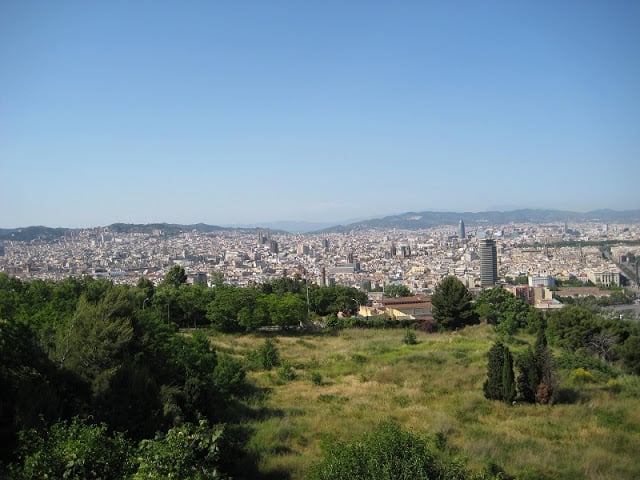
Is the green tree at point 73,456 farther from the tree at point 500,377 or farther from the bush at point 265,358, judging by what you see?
the bush at point 265,358

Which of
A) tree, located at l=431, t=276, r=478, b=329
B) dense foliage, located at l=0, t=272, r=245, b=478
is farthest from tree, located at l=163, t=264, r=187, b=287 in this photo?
dense foliage, located at l=0, t=272, r=245, b=478

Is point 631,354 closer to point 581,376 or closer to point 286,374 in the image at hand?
point 581,376

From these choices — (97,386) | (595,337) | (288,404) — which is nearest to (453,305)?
(595,337)

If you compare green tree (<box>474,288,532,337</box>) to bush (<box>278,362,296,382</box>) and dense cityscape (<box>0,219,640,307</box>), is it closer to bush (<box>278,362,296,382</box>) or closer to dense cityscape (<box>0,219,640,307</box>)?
bush (<box>278,362,296,382</box>)

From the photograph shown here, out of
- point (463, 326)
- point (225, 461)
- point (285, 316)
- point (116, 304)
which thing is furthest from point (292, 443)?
point (463, 326)

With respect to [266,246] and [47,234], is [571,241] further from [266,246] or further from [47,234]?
A: [47,234]
